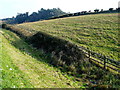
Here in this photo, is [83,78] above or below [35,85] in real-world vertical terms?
below

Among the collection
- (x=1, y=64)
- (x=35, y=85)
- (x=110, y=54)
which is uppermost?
(x=1, y=64)

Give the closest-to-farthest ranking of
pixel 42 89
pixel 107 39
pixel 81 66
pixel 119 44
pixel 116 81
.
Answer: pixel 42 89 → pixel 116 81 → pixel 81 66 → pixel 119 44 → pixel 107 39

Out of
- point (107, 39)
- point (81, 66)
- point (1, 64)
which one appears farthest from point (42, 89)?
point (107, 39)

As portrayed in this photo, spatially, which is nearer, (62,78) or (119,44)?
(62,78)

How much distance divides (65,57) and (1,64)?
291 inches

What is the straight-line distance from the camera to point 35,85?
28.5 ft

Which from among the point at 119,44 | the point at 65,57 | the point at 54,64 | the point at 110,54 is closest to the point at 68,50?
the point at 65,57

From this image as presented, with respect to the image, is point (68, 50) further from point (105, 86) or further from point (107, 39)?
point (107, 39)

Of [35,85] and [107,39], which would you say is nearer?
[35,85]

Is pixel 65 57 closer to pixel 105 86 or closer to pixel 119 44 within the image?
pixel 105 86

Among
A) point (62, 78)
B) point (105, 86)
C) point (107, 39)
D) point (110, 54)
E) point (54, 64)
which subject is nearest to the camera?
point (105, 86)

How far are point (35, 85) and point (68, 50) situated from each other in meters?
8.07

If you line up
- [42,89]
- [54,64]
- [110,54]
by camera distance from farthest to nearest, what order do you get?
[110,54] < [54,64] < [42,89]

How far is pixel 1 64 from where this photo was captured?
9.98m
